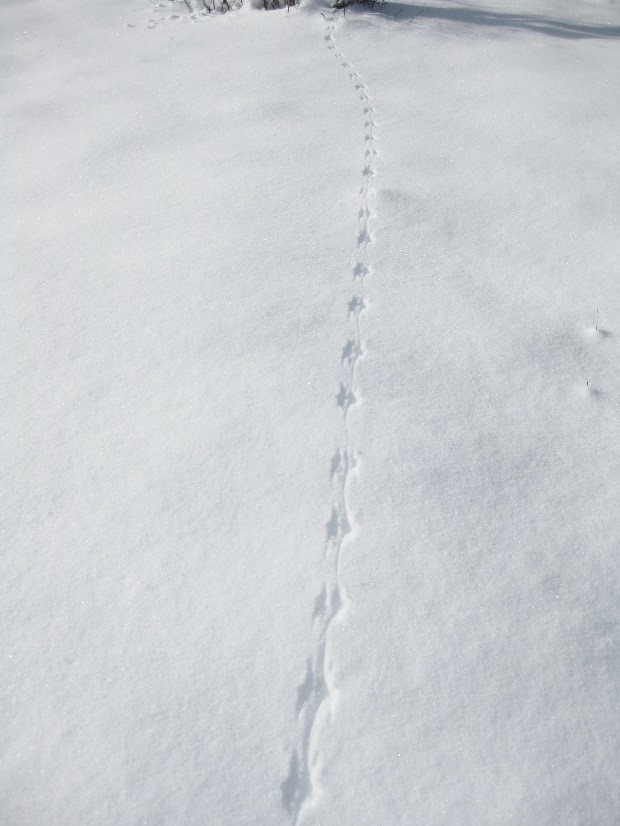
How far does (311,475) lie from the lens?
6.72 feet

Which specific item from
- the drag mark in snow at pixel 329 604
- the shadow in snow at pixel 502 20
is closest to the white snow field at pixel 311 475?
the drag mark in snow at pixel 329 604

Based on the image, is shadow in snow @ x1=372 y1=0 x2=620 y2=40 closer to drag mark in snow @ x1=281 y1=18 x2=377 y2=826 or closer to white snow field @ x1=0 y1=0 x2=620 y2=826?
white snow field @ x1=0 y1=0 x2=620 y2=826

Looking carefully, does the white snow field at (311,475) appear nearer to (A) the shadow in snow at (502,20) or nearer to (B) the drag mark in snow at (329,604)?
(B) the drag mark in snow at (329,604)

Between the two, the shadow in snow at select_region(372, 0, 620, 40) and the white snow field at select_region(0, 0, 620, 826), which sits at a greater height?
the shadow in snow at select_region(372, 0, 620, 40)

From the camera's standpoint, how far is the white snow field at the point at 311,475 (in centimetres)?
148

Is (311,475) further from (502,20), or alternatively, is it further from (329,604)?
(502,20)

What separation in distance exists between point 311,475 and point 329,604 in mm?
465

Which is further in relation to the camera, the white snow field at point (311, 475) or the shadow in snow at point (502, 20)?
the shadow in snow at point (502, 20)

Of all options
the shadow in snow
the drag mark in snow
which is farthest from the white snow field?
the shadow in snow

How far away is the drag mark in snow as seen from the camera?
1.44 meters

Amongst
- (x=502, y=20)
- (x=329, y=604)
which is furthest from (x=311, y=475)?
(x=502, y=20)

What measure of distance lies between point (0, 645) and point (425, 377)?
5.47 ft

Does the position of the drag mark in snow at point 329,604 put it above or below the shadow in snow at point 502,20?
below

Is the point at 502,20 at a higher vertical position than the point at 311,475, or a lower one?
higher
